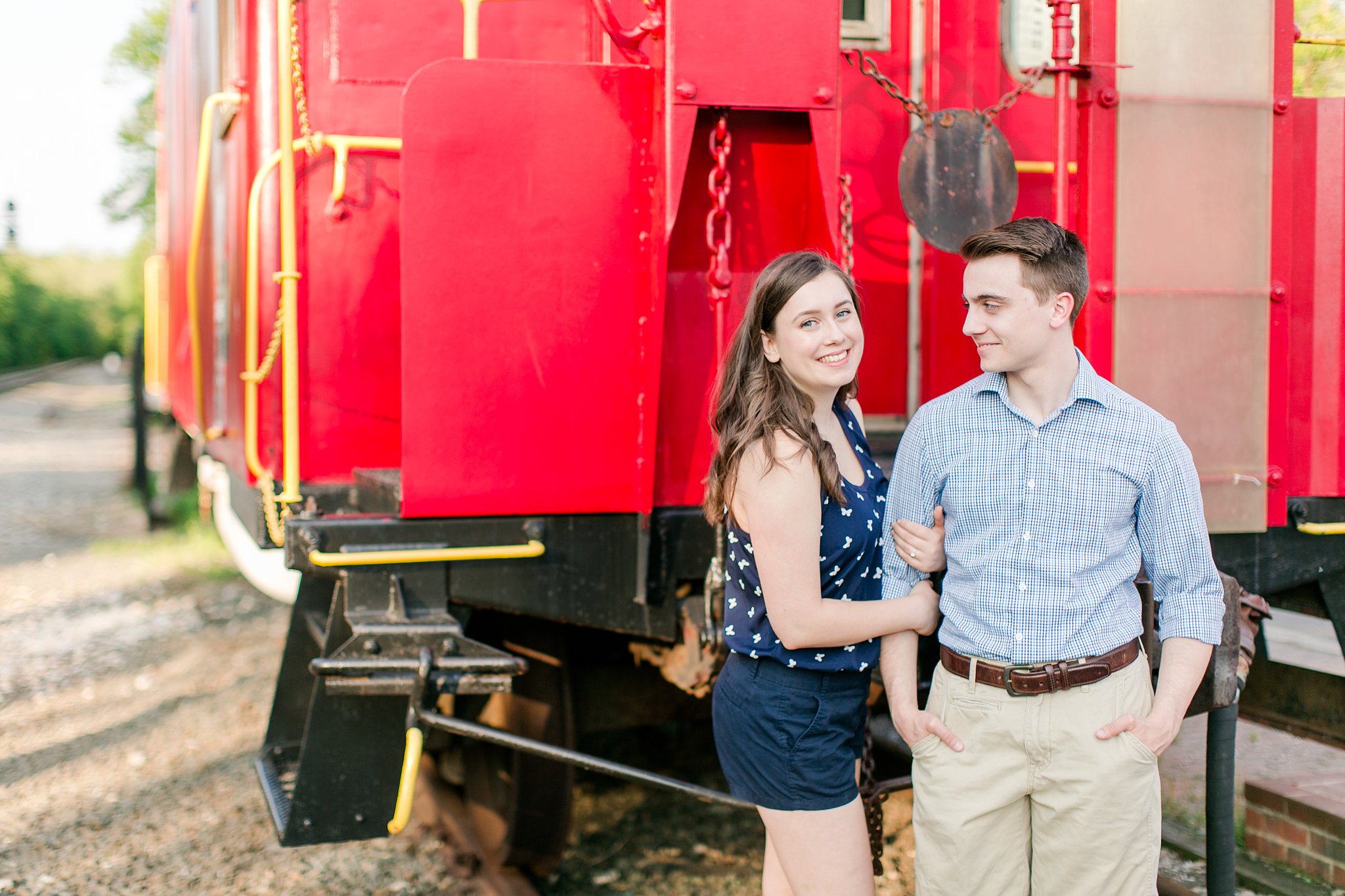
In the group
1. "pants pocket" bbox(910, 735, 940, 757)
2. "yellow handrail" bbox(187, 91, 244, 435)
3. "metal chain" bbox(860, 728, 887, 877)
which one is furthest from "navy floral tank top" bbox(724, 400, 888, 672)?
"yellow handrail" bbox(187, 91, 244, 435)

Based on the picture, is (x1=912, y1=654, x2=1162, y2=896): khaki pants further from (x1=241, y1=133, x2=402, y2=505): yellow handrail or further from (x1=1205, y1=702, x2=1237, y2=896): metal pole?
(x1=241, y1=133, x2=402, y2=505): yellow handrail

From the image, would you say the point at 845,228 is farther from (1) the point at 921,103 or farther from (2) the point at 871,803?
(2) the point at 871,803

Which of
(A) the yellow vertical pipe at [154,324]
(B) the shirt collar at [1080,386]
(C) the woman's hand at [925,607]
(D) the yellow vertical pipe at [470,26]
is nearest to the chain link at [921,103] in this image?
(B) the shirt collar at [1080,386]

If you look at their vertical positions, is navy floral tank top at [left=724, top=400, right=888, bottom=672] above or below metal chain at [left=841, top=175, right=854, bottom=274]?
below

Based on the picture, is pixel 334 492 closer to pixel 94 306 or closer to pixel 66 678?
pixel 66 678

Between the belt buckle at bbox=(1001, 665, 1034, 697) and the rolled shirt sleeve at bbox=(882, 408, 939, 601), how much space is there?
0.23 meters

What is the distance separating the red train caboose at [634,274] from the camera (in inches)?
99.3

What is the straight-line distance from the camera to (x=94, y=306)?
49438 millimetres

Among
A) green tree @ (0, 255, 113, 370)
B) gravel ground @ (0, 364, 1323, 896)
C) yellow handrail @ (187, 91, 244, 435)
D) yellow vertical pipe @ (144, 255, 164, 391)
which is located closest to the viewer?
yellow handrail @ (187, 91, 244, 435)

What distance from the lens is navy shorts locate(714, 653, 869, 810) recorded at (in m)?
2.03

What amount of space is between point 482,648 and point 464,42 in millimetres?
1410

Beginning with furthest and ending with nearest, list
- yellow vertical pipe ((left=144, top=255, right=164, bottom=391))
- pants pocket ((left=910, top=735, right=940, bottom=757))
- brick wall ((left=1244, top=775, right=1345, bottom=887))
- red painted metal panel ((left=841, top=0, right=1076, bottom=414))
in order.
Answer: yellow vertical pipe ((left=144, top=255, right=164, bottom=391)) → brick wall ((left=1244, top=775, right=1345, bottom=887)) → red painted metal panel ((left=841, top=0, right=1076, bottom=414)) → pants pocket ((left=910, top=735, right=940, bottom=757))

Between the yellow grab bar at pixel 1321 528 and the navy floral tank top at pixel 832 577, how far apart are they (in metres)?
1.33

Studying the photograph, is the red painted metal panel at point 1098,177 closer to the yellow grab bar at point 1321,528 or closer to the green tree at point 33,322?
the yellow grab bar at point 1321,528
